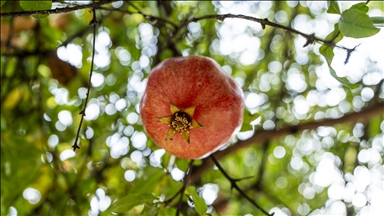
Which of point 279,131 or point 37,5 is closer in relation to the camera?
point 37,5

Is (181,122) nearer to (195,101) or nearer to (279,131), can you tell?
(195,101)

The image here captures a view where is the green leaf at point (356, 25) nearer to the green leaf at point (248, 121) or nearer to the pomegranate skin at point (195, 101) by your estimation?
the pomegranate skin at point (195, 101)

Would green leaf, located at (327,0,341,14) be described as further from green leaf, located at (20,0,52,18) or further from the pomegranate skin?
green leaf, located at (20,0,52,18)

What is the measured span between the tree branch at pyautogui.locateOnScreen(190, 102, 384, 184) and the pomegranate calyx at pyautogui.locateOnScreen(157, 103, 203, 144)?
497 mm

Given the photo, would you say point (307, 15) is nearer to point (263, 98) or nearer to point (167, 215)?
point (263, 98)

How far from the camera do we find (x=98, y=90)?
1.53 m

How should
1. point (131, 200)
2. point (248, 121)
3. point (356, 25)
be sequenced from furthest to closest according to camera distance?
point (248, 121)
point (131, 200)
point (356, 25)

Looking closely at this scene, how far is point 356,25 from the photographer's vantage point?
2.39 feet

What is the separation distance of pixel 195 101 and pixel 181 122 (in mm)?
51

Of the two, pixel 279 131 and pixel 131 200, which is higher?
pixel 131 200

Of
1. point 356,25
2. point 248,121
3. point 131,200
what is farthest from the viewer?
point 248,121

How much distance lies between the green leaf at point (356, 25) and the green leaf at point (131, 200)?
540mm

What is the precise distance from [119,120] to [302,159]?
34.9 inches

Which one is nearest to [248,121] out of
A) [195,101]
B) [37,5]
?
[195,101]
